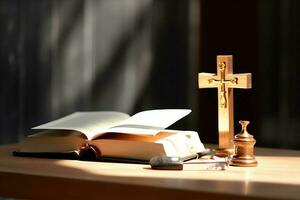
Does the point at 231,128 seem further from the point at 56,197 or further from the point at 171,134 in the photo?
the point at 56,197

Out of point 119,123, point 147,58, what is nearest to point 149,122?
point 119,123

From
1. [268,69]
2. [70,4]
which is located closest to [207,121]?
[268,69]

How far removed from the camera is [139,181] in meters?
0.96

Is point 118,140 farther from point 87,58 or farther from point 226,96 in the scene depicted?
point 87,58

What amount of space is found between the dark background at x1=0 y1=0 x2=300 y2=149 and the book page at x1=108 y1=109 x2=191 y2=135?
0.42 m

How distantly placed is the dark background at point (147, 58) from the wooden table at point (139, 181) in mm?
447

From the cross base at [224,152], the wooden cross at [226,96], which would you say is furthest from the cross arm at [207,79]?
the cross base at [224,152]

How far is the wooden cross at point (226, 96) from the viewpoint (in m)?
1.20

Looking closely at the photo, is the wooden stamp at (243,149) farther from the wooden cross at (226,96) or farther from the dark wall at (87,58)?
the dark wall at (87,58)

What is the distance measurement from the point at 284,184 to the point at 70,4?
49.3 inches

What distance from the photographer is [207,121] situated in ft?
5.64

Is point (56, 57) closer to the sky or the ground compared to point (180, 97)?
closer to the sky

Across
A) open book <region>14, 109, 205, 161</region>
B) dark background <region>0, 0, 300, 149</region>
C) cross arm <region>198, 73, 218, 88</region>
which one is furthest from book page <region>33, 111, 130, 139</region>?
dark background <region>0, 0, 300, 149</region>

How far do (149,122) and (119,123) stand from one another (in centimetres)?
9
